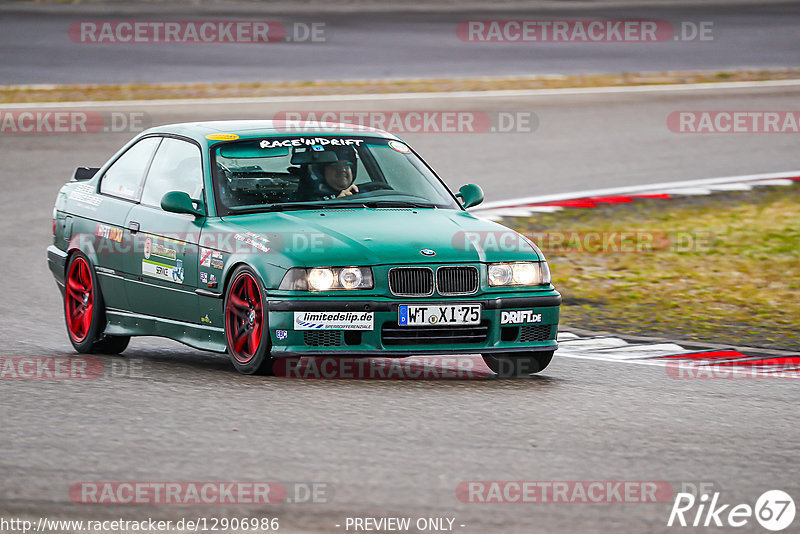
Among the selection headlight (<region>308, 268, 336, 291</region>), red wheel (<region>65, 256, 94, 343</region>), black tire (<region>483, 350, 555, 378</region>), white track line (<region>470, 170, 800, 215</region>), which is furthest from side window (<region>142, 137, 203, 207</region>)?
white track line (<region>470, 170, 800, 215</region>)

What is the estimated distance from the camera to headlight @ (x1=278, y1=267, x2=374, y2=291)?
7797 millimetres

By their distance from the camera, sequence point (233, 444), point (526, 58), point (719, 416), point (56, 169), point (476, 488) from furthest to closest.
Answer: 1. point (526, 58)
2. point (56, 169)
3. point (719, 416)
4. point (233, 444)
5. point (476, 488)

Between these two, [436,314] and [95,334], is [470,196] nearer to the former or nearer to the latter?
[436,314]

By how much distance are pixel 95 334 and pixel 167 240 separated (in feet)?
3.39

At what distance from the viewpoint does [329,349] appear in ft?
25.7

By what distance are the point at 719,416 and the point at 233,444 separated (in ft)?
8.08

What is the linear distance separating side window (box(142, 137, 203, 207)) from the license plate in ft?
5.64

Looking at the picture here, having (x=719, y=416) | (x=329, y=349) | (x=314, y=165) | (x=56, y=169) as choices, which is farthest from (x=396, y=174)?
(x=56, y=169)

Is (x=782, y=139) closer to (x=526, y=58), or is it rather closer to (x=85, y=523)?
(x=526, y=58)

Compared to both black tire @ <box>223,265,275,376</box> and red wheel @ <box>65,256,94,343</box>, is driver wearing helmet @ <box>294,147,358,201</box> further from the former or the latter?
red wheel @ <box>65,256,94,343</box>

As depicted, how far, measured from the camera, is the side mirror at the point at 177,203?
28.1 ft
